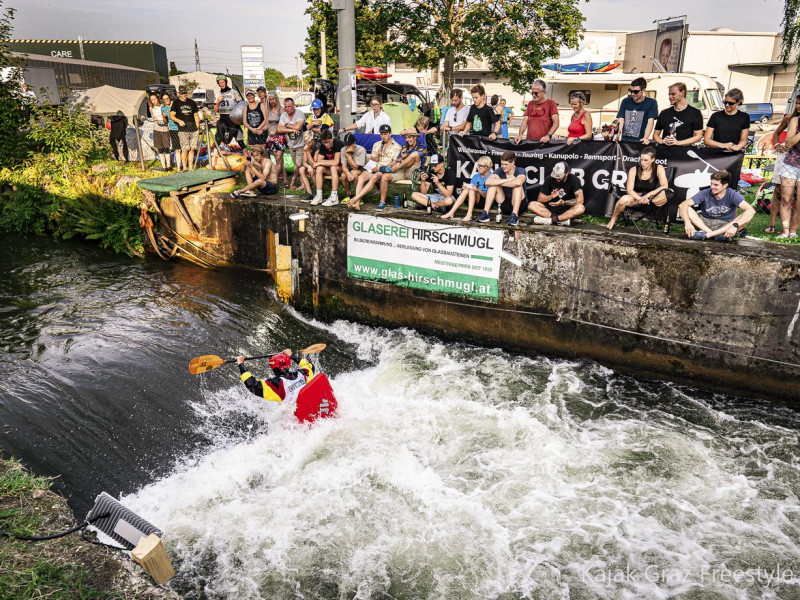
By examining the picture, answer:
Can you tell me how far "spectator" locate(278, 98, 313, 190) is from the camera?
1227 cm

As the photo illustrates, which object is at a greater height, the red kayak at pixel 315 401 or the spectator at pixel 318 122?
the spectator at pixel 318 122

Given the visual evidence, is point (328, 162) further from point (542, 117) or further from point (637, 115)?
point (637, 115)

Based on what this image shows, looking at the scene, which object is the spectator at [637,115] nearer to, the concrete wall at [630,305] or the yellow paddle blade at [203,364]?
the concrete wall at [630,305]

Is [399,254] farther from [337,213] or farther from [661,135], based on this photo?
[661,135]

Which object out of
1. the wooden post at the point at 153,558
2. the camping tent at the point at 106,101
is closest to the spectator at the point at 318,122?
the camping tent at the point at 106,101

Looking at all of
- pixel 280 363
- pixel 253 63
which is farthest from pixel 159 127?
pixel 280 363

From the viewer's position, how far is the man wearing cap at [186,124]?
44.4 ft

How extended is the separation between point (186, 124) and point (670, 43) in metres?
29.6

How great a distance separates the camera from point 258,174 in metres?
11.8

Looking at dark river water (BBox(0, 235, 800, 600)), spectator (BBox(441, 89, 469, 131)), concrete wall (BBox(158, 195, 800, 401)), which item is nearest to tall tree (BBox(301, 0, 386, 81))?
spectator (BBox(441, 89, 469, 131))

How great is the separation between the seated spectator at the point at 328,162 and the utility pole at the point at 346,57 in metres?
0.97

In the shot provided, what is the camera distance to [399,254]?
32.8ft

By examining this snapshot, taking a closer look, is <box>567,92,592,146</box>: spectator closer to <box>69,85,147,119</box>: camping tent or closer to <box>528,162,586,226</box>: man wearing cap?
<box>528,162,586,226</box>: man wearing cap

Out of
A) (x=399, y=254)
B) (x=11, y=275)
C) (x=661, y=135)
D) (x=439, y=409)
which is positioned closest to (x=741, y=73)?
(x=661, y=135)
